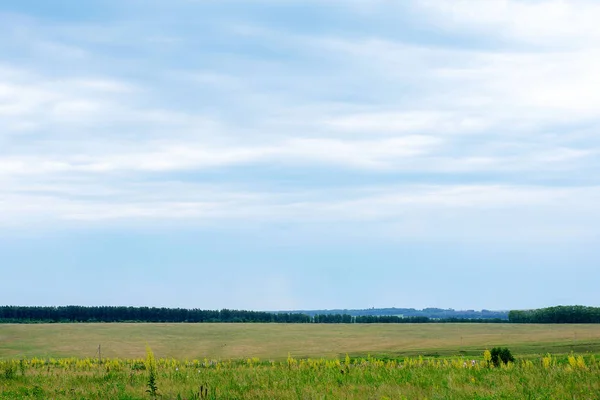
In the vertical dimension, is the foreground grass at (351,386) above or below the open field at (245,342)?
above

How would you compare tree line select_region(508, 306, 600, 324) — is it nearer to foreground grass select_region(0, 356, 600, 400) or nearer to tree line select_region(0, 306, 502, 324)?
tree line select_region(0, 306, 502, 324)

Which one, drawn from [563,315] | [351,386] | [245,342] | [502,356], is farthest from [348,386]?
[563,315]

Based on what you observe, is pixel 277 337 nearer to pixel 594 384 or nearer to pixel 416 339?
pixel 416 339

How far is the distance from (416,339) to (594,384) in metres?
65.4

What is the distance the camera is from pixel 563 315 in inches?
4894

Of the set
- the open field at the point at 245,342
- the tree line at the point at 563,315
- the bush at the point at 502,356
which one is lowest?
the open field at the point at 245,342

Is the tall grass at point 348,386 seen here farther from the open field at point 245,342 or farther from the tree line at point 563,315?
the tree line at point 563,315

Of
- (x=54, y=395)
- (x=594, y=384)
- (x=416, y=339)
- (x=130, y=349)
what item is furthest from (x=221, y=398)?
(x=416, y=339)

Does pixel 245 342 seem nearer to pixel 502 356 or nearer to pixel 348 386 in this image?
pixel 502 356

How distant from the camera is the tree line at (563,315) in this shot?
120 metres

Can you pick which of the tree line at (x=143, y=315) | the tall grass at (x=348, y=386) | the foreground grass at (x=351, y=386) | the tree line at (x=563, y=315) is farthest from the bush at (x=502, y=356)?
the tree line at (x=143, y=315)

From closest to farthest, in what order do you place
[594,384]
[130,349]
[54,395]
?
[594,384] → [54,395] → [130,349]

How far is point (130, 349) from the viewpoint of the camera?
6788 cm

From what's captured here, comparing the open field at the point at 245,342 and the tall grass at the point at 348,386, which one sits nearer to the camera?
the tall grass at the point at 348,386
